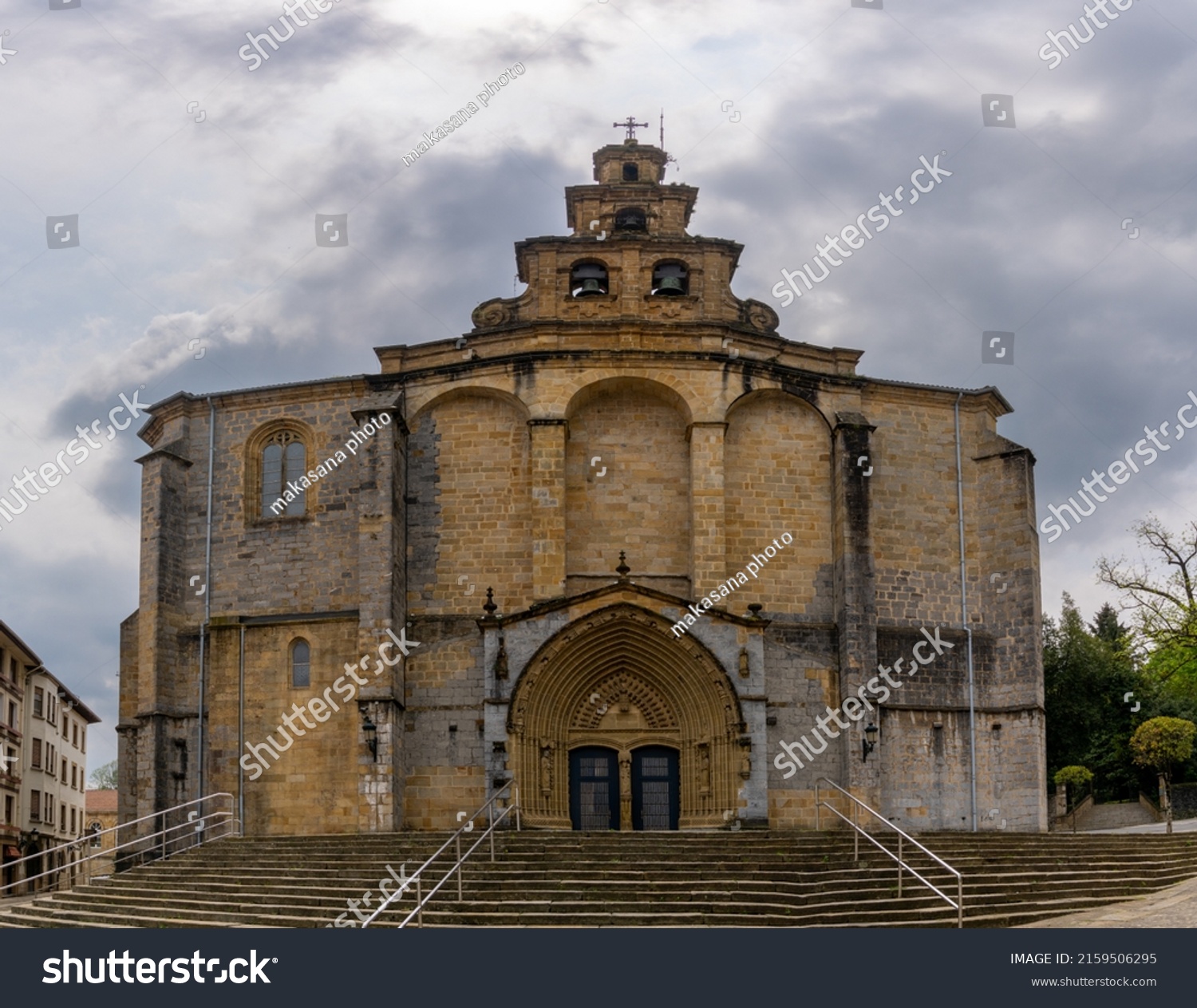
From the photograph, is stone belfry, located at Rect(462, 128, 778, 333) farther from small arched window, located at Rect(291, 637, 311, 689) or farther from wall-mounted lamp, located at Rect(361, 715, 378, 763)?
wall-mounted lamp, located at Rect(361, 715, 378, 763)

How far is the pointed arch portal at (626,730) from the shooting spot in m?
29.4

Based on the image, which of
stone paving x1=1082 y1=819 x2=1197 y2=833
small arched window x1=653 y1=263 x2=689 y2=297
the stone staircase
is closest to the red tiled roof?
small arched window x1=653 y1=263 x2=689 y2=297

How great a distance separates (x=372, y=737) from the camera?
2952 cm

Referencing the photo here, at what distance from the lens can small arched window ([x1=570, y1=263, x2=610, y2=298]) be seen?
3331 centimetres

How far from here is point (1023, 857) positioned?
76.7 feet

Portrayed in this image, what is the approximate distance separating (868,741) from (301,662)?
1147 cm

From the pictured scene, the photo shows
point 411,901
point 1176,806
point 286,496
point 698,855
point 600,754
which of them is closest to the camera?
point 411,901

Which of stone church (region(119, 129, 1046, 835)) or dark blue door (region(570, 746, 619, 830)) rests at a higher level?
stone church (region(119, 129, 1046, 835))

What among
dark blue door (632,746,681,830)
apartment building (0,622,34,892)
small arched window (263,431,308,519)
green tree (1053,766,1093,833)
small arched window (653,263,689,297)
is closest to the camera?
dark blue door (632,746,681,830)

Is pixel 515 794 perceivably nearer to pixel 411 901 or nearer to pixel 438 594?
pixel 438 594

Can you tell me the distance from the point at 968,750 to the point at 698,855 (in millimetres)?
11410

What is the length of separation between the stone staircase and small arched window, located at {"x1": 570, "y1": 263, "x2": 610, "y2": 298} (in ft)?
42.9

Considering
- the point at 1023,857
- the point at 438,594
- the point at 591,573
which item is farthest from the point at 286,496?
the point at 1023,857

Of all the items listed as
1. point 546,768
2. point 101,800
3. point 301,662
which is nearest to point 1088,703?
point 546,768
